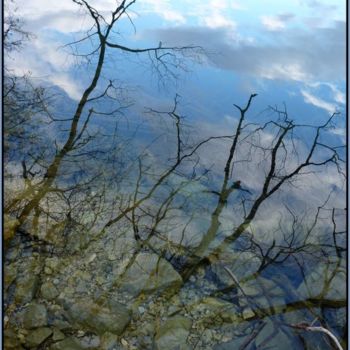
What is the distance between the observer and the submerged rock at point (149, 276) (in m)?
2.06

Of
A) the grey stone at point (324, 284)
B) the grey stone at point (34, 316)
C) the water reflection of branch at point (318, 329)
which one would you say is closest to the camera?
the water reflection of branch at point (318, 329)

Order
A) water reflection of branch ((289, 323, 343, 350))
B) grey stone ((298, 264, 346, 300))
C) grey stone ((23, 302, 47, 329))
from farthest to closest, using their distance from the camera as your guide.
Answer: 1. grey stone ((298, 264, 346, 300))
2. grey stone ((23, 302, 47, 329))
3. water reflection of branch ((289, 323, 343, 350))

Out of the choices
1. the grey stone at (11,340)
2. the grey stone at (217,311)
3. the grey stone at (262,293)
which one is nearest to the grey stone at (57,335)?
the grey stone at (11,340)

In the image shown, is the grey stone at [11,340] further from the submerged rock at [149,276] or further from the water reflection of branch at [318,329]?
the water reflection of branch at [318,329]

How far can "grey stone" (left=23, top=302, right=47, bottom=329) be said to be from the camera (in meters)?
1.95

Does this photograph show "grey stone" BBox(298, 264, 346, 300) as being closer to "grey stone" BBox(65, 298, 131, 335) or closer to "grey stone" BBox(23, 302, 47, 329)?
"grey stone" BBox(65, 298, 131, 335)

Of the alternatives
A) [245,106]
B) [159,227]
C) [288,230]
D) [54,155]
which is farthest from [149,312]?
[245,106]

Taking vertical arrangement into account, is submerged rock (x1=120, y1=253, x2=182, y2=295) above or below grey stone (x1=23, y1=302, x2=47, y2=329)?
above

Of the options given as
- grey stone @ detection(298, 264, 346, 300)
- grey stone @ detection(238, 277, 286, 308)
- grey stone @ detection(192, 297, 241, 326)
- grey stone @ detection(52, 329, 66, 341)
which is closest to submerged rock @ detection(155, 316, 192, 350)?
grey stone @ detection(192, 297, 241, 326)

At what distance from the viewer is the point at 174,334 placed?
1.94 metres

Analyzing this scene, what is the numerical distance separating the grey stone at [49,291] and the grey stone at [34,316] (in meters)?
0.04

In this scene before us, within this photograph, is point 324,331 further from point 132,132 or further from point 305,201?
point 132,132

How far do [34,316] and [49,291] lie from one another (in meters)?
0.11

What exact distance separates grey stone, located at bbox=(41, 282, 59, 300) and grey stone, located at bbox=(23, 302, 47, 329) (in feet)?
0.15
